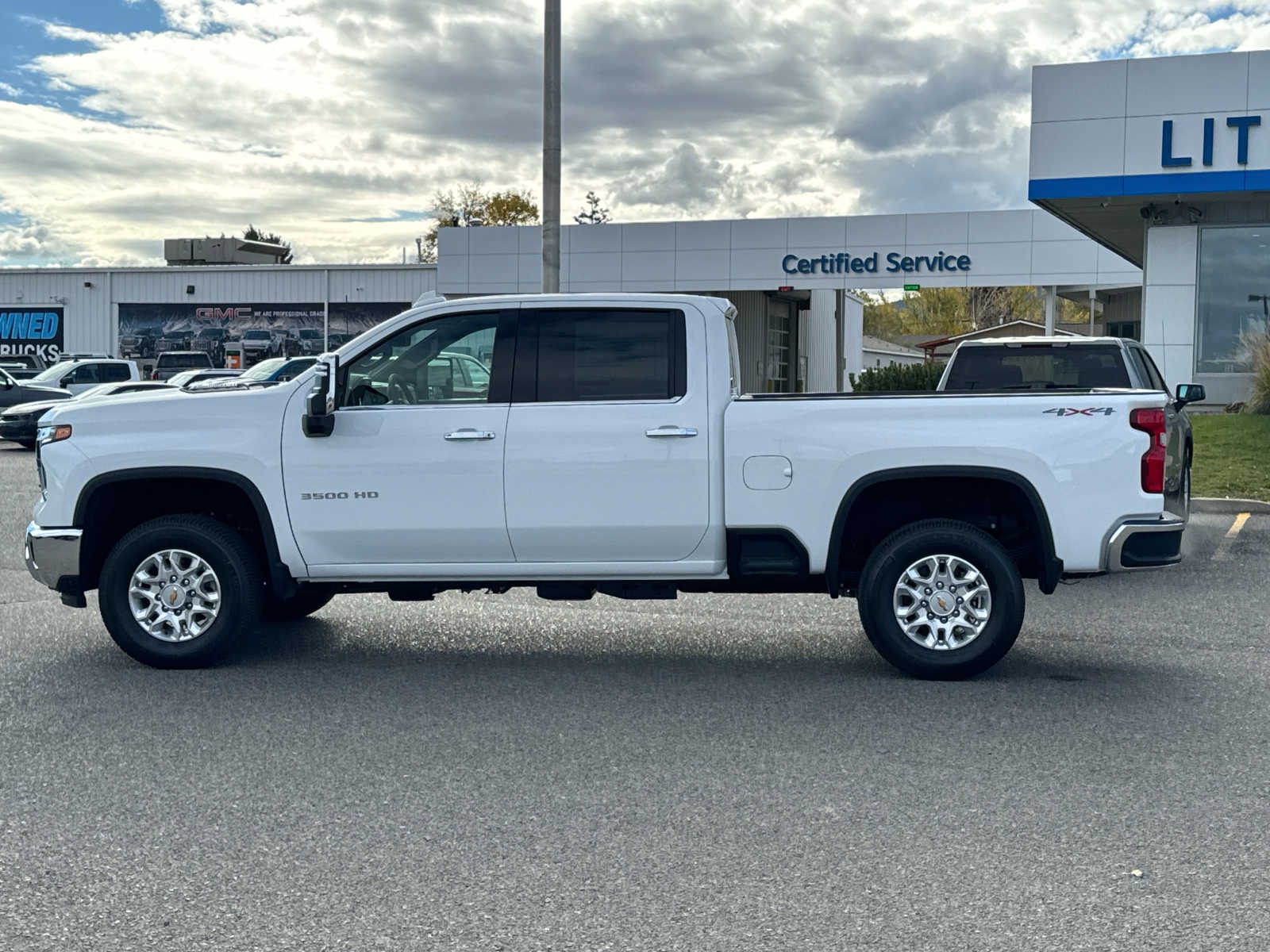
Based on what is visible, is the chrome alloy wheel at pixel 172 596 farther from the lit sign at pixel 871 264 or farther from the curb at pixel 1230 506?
the lit sign at pixel 871 264

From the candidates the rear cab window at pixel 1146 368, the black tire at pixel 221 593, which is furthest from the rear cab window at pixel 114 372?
the black tire at pixel 221 593

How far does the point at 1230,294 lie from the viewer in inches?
921

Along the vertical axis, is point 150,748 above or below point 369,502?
below

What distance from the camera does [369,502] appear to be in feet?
25.1

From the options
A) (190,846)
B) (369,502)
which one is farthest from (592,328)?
(190,846)

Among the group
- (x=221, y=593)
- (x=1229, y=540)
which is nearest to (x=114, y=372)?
(x=1229, y=540)

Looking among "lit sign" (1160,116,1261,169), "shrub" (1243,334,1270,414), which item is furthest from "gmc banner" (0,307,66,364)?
"shrub" (1243,334,1270,414)

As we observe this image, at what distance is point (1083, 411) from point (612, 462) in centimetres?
244

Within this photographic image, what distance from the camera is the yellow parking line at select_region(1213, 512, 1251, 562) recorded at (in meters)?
12.1

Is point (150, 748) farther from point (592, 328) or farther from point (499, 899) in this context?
point (592, 328)

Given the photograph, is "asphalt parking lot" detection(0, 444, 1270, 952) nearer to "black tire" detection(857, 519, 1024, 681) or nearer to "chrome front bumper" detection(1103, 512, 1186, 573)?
"black tire" detection(857, 519, 1024, 681)

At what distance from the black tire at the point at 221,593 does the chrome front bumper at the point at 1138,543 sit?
4565mm

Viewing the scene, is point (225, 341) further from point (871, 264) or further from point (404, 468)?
point (404, 468)

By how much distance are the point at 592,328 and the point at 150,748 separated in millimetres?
3175
